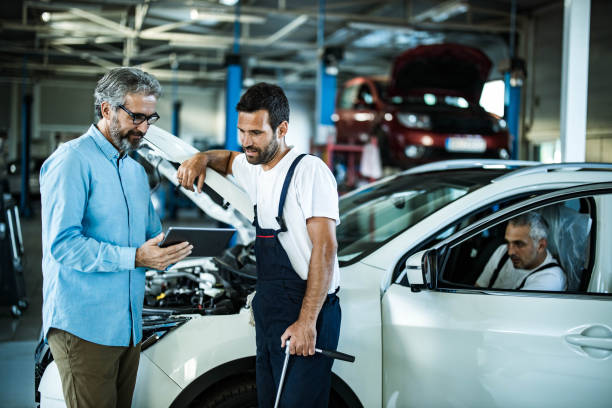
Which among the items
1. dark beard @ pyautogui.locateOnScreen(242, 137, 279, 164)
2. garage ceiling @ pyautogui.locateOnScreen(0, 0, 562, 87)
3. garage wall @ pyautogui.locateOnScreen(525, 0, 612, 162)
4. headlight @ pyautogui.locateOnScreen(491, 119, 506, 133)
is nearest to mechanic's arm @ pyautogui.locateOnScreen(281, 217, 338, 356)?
dark beard @ pyautogui.locateOnScreen(242, 137, 279, 164)

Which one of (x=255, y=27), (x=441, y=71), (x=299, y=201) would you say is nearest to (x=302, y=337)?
(x=299, y=201)

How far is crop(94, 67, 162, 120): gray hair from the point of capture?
6.12 ft

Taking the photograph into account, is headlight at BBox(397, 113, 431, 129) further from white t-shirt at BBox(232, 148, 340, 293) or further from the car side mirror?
white t-shirt at BBox(232, 148, 340, 293)

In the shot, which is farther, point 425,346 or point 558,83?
point 558,83

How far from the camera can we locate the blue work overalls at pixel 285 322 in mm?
1879

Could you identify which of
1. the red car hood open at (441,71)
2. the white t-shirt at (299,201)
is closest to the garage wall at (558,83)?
the red car hood open at (441,71)

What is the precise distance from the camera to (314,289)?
5.97 feet

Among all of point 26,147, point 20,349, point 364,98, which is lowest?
point 20,349

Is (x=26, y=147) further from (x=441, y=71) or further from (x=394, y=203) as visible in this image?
(x=394, y=203)

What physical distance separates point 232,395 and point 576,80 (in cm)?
354

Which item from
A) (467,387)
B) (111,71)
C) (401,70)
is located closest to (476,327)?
(467,387)

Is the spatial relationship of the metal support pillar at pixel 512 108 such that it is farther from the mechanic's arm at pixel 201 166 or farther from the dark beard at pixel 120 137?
the dark beard at pixel 120 137

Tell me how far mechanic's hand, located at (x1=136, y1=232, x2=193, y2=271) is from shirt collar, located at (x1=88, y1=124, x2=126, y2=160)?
321 mm

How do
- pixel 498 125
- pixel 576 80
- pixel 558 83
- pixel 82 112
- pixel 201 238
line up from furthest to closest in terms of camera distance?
pixel 82 112
pixel 558 83
pixel 498 125
pixel 576 80
pixel 201 238
